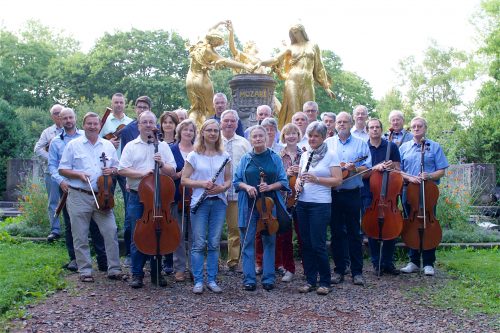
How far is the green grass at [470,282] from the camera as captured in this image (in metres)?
5.68

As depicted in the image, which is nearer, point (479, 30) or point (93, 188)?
point (93, 188)

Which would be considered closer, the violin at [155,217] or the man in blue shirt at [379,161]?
the violin at [155,217]

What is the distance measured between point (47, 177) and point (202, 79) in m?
5.83

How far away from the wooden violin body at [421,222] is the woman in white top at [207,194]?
2086mm

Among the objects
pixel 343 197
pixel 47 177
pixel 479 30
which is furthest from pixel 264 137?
pixel 479 30

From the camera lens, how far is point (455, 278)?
688 centimetres

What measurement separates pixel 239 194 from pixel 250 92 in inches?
315

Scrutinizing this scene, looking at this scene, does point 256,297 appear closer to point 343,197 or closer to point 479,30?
point 343,197

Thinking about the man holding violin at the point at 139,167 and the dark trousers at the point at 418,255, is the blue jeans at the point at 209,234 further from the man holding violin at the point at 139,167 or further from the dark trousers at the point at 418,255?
the dark trousers at the point at 418,255

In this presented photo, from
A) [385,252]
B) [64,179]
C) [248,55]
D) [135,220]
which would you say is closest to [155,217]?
[135,220]

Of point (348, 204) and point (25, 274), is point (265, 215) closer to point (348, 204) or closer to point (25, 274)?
point (348, 204)

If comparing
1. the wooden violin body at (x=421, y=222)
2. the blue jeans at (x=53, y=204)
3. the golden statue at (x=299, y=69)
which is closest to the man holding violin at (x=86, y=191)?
the blue jeans at (x=53, y=204)

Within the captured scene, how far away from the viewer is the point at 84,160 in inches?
257

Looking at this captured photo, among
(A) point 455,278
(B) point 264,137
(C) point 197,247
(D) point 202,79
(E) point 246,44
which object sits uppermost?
(E) point 246,44
